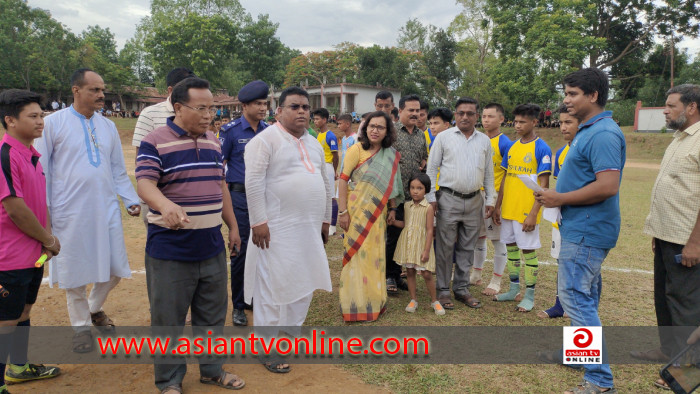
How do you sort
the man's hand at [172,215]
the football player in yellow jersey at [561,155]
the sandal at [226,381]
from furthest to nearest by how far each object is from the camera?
the football player in yellow jersey at [561,155]
the sandal at [226,381]
the man's hand at [172,215]

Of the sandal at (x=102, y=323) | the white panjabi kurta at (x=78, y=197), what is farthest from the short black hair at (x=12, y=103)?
the sandal at (x=102, y=323)

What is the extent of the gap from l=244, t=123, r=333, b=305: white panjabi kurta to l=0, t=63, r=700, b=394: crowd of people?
1 cm

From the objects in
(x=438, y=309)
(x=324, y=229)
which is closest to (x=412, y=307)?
(x=438, y=309)

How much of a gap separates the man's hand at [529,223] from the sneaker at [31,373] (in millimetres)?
4454

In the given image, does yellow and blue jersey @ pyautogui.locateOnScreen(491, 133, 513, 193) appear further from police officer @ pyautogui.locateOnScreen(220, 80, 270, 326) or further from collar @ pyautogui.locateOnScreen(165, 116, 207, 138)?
collar @ pyautogui.locateOnScreen(165, 116, 207, 138)

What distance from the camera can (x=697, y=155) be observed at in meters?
3.22

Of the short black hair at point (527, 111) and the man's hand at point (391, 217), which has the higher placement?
the short black hair at point (527, 111)

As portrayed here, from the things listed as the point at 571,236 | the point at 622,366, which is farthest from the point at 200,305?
the point at 622,366

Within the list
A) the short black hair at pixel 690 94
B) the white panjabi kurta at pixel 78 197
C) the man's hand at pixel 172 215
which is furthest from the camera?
the white panjabi kurta at pixel 78 197

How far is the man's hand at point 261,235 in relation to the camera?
336 cm

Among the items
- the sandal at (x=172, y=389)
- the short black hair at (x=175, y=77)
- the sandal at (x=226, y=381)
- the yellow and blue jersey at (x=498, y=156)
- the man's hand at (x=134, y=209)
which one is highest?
the short black hair at (x=175, y=77)

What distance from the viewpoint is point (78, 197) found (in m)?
3.55

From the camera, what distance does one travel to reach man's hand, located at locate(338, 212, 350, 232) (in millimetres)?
4395

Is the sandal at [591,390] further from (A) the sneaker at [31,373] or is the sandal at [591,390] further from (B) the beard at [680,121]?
(A) the sneaker at [31,373]
